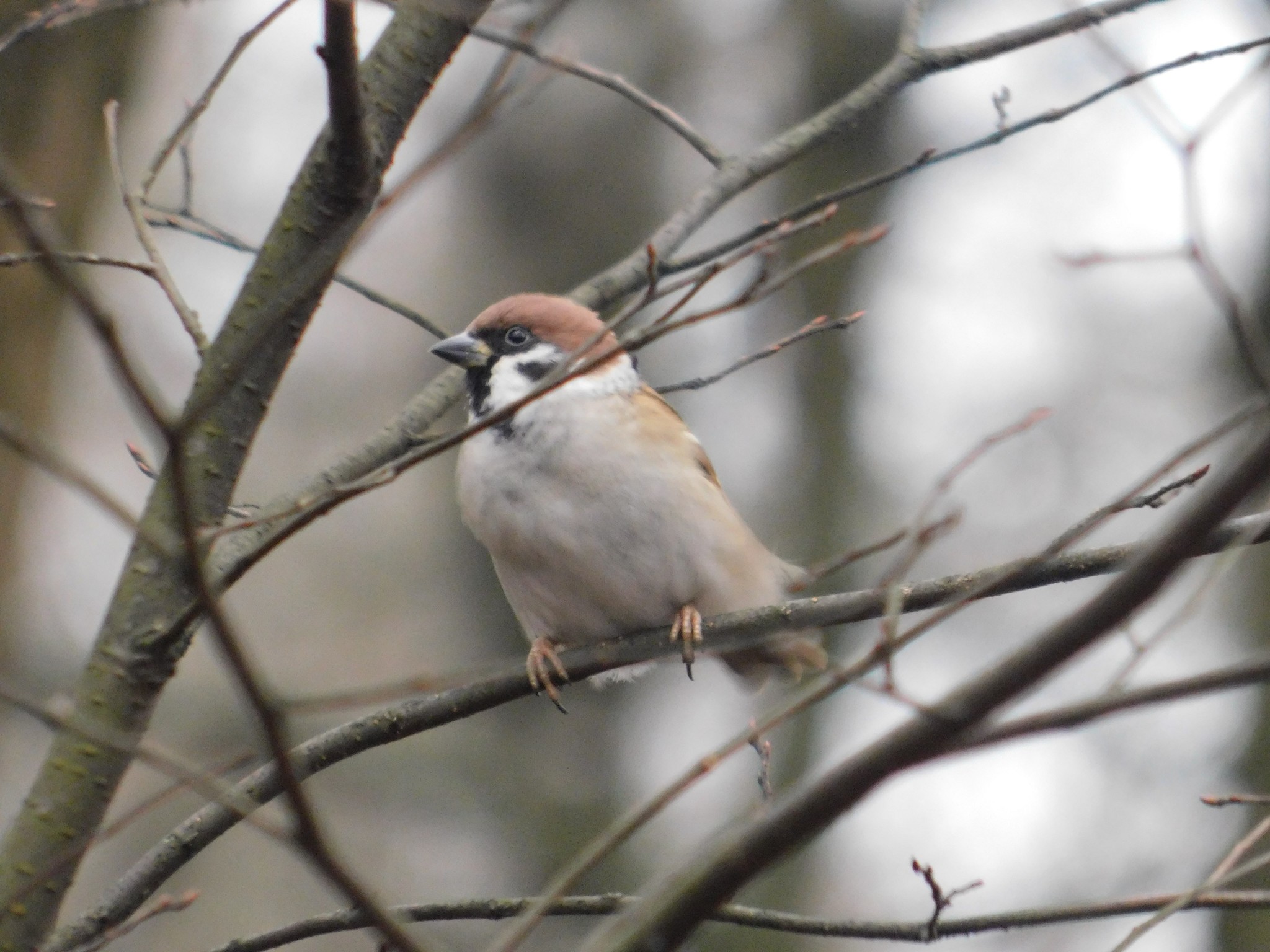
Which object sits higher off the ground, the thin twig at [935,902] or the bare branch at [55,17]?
the bare branch at [55,17]

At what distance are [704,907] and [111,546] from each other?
9.31 m

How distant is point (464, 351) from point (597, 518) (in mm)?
795

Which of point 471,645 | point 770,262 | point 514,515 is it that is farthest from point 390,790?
point 770,262

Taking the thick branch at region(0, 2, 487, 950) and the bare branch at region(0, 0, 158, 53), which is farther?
the bare branch at region(0, 0, 158, 53)

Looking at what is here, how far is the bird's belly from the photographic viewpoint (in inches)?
163

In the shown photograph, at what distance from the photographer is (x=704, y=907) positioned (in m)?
1.63

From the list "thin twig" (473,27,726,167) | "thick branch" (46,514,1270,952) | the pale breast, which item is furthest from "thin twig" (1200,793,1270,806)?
"thin twig" (473,27,726,167)

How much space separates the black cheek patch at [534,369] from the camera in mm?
4598

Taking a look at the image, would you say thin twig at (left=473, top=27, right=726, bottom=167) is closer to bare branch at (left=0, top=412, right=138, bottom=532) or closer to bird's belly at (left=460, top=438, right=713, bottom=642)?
bird's belly at (left=460, top=438, right=713, bottom=642)

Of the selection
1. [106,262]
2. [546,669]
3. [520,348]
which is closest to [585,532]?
[546,669]

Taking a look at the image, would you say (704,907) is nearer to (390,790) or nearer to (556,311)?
(556,311)

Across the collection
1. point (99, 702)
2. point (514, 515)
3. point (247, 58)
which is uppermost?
point (247, 58)

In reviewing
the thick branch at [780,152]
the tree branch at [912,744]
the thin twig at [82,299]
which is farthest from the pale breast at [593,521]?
the thin twig at [82,299]

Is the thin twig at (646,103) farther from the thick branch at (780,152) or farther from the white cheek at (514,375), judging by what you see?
the white cheek at (514,375)
